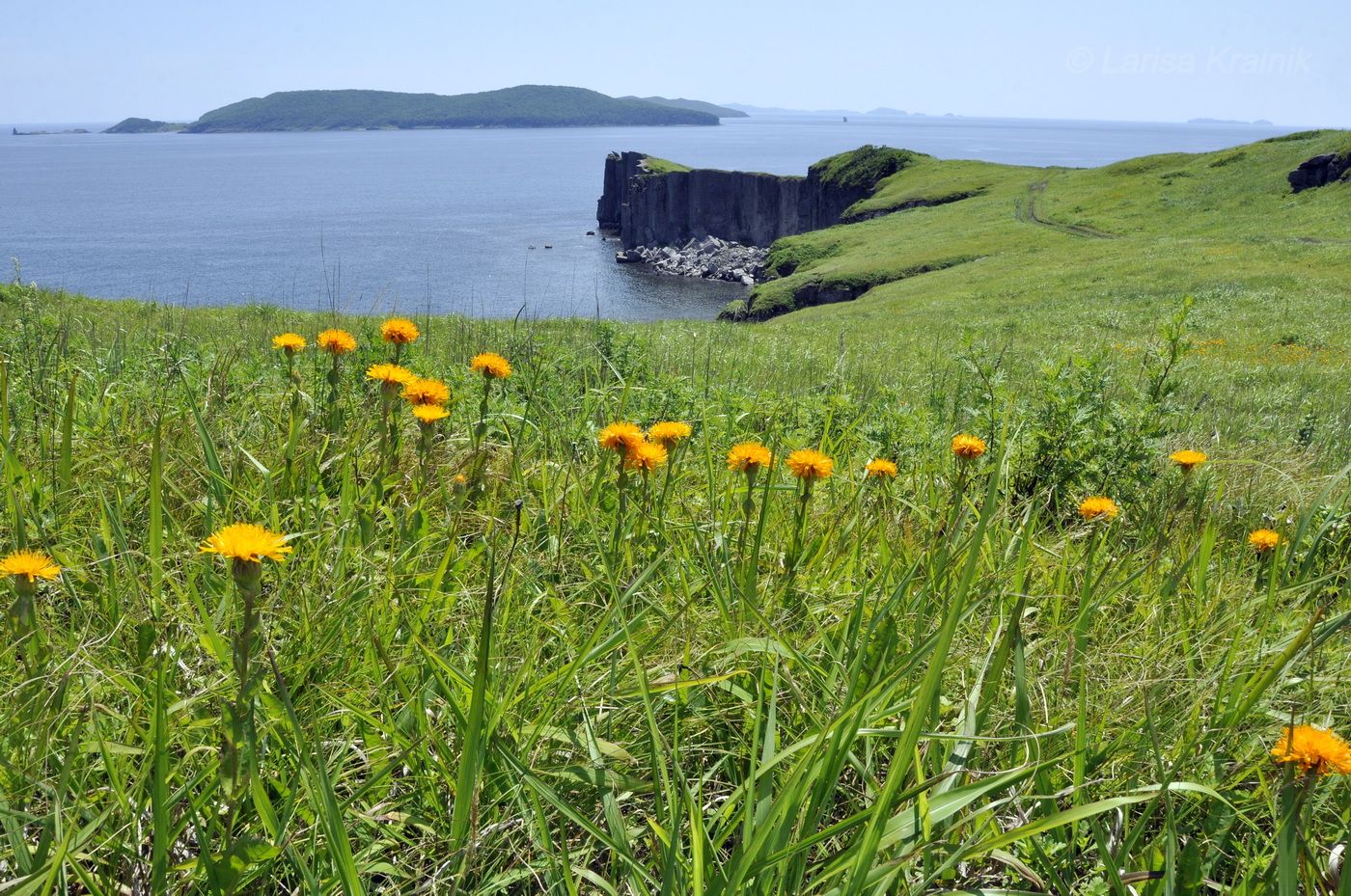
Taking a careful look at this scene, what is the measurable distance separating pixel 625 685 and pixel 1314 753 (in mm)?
1344

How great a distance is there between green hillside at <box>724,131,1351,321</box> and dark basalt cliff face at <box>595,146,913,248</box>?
6432 mm

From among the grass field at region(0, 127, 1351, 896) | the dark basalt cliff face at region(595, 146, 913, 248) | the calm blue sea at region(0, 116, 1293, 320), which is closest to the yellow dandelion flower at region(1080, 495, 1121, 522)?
the grass field at region(0, 127, 1351, 896)

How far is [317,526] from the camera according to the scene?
2.55 m

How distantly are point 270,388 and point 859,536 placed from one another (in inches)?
120

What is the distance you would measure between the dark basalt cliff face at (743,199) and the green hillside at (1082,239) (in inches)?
253

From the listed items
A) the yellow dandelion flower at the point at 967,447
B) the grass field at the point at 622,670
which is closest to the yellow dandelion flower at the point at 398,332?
the grass field at the point at 622,670

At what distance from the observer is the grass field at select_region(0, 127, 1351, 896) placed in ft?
5.38

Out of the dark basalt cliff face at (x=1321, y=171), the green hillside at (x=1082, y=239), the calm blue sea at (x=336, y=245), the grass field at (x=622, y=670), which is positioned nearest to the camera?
the grass field at (x=622, y=670)

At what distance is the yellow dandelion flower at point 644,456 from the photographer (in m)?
2.56

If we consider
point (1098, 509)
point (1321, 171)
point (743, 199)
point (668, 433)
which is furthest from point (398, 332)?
point (743, 199)

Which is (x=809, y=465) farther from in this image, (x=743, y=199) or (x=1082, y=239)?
(x=743, y=199)

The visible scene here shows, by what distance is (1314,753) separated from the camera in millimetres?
1485

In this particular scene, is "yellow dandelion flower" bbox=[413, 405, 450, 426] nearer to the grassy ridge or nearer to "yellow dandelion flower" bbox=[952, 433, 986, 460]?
the grassy ridge

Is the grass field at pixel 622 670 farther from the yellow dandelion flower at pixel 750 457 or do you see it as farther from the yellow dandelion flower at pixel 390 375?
the yellow dandelion flower at pixel 390 375
